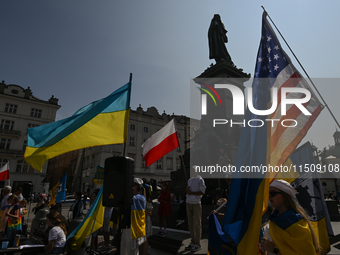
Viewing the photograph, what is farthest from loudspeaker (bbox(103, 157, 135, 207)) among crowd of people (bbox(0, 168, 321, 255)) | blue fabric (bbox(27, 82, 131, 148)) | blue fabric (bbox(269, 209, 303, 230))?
blue fabric (bbox(269, 209, 303, 230))

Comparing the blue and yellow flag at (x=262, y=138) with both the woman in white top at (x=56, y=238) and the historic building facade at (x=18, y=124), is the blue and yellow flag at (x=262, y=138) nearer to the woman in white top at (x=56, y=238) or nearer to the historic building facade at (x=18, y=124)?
the woman in white top at (x=56, y=238)

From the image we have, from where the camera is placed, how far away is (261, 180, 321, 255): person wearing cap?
2.18 meters

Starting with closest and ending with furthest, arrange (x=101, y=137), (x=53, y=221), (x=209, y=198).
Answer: (x=53, y=221) < (x=101, y=137) < (x=209, y=198)

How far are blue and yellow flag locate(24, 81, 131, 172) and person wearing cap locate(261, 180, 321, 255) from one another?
3497mm

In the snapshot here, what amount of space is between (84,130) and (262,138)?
388 centimetres

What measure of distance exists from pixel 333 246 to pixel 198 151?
9.56 metres

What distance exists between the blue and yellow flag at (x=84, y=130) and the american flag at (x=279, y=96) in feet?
9.96

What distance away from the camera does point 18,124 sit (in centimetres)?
4025

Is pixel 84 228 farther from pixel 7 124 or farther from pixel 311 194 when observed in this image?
pixel 7 124

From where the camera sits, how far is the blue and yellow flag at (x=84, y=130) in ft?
15.8

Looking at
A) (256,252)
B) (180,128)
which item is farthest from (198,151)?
(180,128)

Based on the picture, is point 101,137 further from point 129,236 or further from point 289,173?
point 289,173

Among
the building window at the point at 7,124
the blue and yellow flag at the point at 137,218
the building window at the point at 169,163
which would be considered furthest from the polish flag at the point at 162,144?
the building window at the point at 7,124

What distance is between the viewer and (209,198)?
10.0 meters
